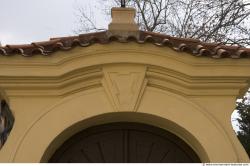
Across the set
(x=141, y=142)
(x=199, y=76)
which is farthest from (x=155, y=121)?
(x=199, y=76)

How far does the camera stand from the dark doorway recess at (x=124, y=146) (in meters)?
5.97

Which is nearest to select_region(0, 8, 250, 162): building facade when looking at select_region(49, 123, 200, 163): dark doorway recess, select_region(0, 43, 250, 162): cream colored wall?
select_region(0, 43, 250, 162): cream colored wall

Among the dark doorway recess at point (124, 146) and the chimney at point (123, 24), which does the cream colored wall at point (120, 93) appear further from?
the chimney at point (123, 24)

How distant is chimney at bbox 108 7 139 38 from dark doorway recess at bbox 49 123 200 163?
4.28 feet

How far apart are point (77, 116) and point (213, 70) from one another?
5.73ft

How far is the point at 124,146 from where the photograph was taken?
6.02m

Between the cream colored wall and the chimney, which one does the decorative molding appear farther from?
the chimney

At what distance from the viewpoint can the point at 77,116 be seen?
5680 millimetres

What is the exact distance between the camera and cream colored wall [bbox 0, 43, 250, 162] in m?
5.61

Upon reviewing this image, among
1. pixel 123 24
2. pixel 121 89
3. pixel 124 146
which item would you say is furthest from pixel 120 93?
pixel 123 24

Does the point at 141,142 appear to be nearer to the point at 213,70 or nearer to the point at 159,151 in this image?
the point at 159,151

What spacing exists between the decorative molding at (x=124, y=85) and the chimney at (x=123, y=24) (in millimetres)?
846

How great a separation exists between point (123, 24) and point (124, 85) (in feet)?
4.05

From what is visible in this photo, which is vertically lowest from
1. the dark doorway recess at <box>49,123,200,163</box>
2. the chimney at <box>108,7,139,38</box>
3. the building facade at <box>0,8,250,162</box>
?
the dark doorway recess at <box>49,123,200,163</box>
